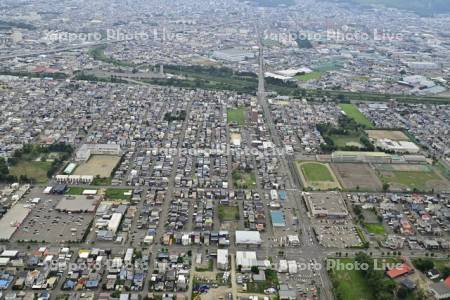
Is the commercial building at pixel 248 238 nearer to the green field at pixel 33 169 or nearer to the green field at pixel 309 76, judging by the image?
the green field at pixel 33 169

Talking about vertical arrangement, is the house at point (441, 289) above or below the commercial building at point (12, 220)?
below

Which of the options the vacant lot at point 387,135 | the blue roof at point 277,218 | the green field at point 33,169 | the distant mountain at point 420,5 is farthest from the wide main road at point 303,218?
the distant mountain at point 420,5

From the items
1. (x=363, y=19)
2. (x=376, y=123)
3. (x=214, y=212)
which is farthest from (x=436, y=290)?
(x=363, y=19)

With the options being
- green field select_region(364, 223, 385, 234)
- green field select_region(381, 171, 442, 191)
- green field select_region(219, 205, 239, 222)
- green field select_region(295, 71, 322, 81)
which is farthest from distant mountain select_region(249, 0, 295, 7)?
green field select_region(364, 223, 385, 234)

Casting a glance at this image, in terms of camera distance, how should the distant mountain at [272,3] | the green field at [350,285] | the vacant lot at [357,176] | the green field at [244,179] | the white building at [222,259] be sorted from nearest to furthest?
the green field at [350,285], the white building at [222,259], the green field at [244,179], the vacant lot at [357,176], the distant mountain at [272,3]

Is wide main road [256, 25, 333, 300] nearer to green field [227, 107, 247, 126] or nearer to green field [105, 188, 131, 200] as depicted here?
green field [227, 107, 247, 126]

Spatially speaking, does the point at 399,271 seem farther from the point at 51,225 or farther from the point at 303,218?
the point at 51,225

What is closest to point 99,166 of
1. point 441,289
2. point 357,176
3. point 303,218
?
point 303,218
